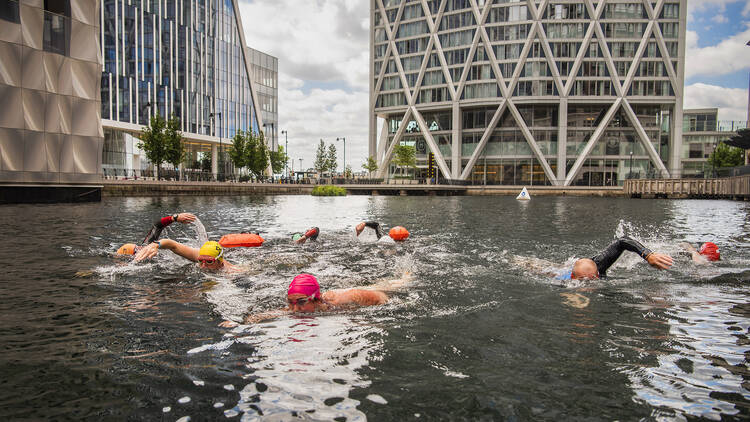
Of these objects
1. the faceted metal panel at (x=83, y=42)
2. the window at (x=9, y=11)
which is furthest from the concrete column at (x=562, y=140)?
the window at (x=9, y=11)

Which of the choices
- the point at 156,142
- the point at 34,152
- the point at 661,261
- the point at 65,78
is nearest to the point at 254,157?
the point at 156,142

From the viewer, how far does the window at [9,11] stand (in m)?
29.1

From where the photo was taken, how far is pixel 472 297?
786 cm

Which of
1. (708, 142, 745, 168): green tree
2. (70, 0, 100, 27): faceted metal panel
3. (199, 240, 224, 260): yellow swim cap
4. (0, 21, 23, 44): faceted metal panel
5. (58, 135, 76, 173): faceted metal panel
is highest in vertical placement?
(70, 0, 100, 27): faceted metal panel

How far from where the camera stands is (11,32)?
29516 mm

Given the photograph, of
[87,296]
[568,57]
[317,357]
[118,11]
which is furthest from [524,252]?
[568,57]

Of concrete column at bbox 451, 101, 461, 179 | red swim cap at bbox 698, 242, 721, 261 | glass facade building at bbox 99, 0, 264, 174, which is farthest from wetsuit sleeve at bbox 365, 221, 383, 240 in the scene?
concrete column at bbox 451, 101, 461, 179

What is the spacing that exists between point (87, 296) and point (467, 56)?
91570mm

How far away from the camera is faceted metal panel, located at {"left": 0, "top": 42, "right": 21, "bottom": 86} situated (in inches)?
1142

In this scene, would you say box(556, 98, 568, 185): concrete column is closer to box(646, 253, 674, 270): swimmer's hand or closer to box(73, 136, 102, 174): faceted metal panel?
box(73, 136, 102, 174): faceted metal panel

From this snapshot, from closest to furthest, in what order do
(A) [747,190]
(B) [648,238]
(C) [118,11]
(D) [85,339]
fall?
(D) [85,339]
(B) [648,238]
(A) [747,190]
(C) [118,11]

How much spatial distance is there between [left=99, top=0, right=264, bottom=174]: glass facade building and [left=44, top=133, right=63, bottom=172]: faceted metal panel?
3664cm

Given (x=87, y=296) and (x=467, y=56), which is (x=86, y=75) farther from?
(x=467, y=56)

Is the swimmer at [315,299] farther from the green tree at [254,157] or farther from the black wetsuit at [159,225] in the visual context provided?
the green tree at [254,157]
